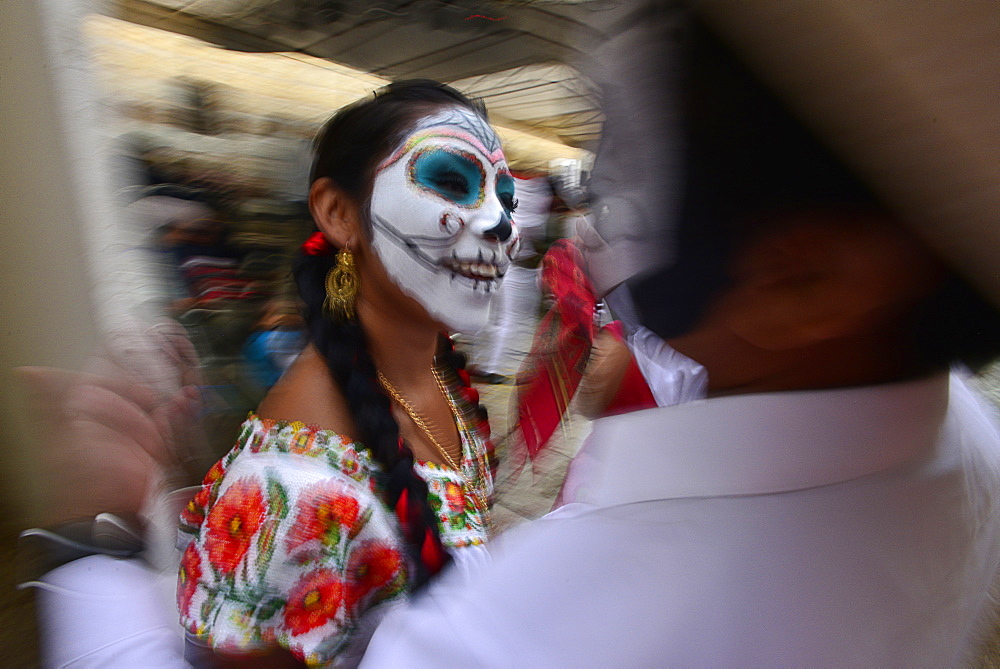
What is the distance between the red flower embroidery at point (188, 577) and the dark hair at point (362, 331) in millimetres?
308

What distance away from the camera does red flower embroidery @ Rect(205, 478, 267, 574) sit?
2.90ft

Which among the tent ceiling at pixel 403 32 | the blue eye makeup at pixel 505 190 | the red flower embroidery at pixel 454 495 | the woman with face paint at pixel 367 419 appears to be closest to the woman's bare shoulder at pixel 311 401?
the woman with face paint at pixel 367 419

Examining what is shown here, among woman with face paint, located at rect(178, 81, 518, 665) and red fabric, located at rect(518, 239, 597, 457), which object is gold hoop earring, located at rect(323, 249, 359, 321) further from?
red fabric, located at rect(518, 239, 597, 457)

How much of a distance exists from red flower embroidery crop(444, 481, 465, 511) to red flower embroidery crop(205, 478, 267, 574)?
1.18ft

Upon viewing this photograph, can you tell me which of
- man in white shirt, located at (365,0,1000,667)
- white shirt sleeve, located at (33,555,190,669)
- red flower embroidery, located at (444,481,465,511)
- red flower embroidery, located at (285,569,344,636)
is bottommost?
white shirt sleeve, located at (33,555,190,669)

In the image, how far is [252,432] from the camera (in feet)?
3.24

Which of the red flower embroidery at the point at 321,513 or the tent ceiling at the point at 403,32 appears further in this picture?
the tent ceiling at the point at 403,32

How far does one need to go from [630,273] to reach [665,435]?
0.26 meters

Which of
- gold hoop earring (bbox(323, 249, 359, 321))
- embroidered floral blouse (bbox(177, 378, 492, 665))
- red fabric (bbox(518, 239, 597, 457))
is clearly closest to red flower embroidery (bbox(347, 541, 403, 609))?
embroidered floral blouse (bbox(177, 378, 492, 665))

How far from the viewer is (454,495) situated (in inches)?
45.5

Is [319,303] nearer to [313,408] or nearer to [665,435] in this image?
[313,408]

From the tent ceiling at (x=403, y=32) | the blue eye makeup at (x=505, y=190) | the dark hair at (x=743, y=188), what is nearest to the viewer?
the dark hair at (x=743, y=188)

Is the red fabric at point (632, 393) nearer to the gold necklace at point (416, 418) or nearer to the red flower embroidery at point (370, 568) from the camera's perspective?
the gold necklace at point (416, 418)

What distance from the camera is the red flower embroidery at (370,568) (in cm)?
94
